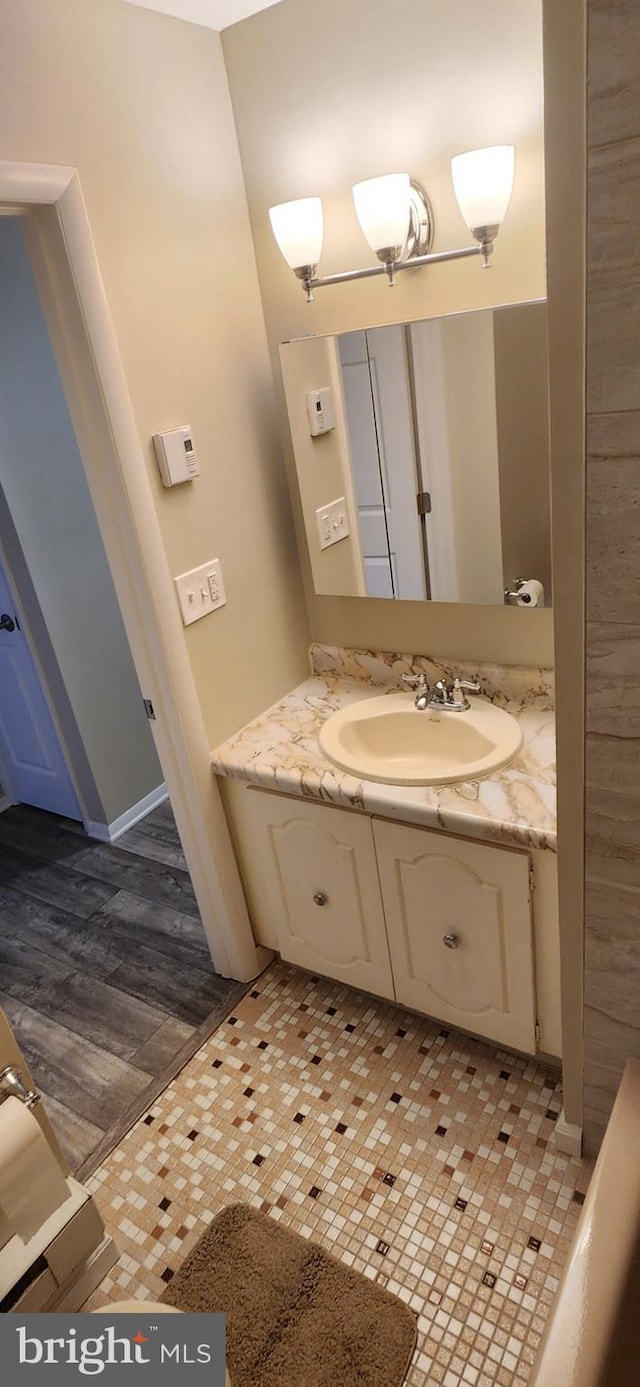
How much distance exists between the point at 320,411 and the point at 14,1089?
160cm

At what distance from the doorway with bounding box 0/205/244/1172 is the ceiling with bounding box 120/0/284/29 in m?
0.78

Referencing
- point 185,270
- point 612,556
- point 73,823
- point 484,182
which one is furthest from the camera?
point 73,823

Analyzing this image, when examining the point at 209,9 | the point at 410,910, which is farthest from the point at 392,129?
the point at 410,910

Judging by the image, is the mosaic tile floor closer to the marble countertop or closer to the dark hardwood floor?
the dark hardwood floor

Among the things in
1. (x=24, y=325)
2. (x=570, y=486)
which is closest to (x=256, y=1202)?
(x=570, y=486)

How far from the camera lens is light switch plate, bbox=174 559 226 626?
6.05 ft

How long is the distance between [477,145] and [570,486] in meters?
Result: 0.91

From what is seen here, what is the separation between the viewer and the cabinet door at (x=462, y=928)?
5.46 ft

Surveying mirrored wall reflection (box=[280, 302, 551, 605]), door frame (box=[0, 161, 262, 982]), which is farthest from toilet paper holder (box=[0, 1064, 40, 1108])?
mirrored wall reflection (box=[280, 302, 551, 605])

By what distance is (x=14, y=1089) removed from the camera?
139 centimetres

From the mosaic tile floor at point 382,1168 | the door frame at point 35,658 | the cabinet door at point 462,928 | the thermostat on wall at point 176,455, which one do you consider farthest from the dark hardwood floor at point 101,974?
the thermostat on wall at point 176,455

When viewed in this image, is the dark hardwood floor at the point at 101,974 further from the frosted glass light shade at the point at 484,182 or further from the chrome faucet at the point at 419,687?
the frosted glass light shade at the point at 484,182

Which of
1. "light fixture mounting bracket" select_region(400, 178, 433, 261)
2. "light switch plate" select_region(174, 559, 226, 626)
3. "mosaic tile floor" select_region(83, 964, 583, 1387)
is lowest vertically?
"mosaic tile floor" select_region(83, 964, 583, 1387)

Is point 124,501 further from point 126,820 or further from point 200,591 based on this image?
point 126,820
